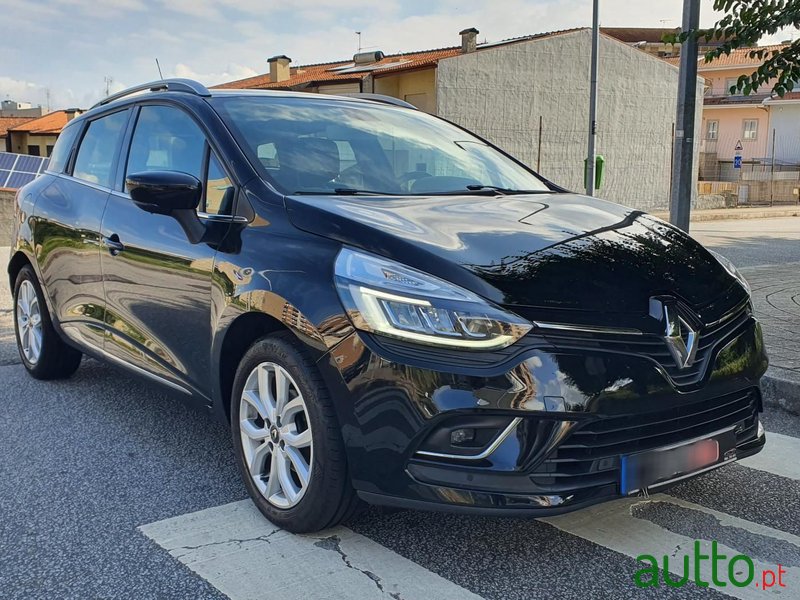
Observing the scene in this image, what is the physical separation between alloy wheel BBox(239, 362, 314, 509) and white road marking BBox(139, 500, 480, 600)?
6.4 inches

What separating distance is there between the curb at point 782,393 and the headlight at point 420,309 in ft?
8.63

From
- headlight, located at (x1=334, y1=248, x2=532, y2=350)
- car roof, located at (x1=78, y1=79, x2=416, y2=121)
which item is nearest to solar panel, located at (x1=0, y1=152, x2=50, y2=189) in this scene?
car roof, located at (x1=78, y1=79, x2=416, y2=121)

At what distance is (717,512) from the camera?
3.13 m

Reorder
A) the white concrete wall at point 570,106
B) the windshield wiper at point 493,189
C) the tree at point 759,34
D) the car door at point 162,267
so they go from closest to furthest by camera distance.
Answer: the car door at point 162,267 → the windshield wiper at point 493,189 → the tree at point 759,34 → the white concrete wall at point 570,106

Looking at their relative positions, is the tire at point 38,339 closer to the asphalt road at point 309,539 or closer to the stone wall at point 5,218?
the asphalt road at point 309,539

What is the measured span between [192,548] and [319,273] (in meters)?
1.08

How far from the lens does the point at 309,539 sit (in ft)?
9.48

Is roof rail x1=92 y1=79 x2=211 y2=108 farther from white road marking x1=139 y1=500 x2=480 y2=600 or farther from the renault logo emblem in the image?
the renault logo emblem

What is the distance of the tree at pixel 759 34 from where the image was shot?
5.59 metres

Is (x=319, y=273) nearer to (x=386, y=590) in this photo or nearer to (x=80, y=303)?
(x=386, y=590)

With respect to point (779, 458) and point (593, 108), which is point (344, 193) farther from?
point (593, 108)

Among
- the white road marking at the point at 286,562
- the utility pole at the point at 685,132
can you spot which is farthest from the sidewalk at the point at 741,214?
the white road marking at the point at 286,562

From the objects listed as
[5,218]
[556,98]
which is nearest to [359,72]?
[556,98]

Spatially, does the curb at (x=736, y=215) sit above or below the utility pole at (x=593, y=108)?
below
